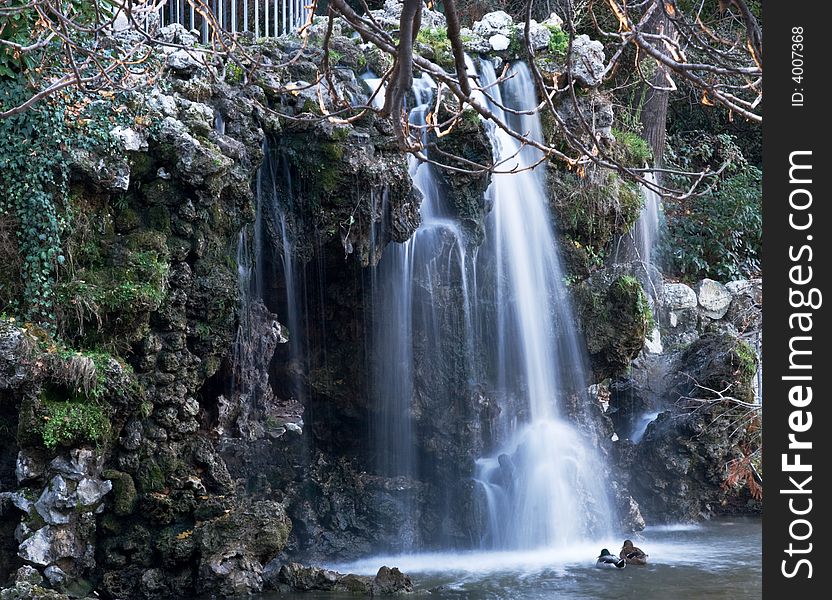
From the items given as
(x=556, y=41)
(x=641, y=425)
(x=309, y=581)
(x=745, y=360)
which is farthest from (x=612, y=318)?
(x=309, y=581)

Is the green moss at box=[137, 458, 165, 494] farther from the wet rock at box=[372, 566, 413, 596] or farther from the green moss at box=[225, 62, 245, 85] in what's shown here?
the green moss at box=[225, 62, 245, 85]

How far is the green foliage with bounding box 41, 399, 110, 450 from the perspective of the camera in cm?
834

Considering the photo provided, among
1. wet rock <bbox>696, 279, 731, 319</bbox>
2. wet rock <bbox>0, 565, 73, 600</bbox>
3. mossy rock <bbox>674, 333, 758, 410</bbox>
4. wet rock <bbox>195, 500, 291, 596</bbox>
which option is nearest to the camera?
wet rock <bbox>0, 565, 73, 600</bbox>

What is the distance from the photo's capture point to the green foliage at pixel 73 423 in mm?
8344

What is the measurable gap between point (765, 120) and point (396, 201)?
675 centimetres

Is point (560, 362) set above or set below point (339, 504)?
above

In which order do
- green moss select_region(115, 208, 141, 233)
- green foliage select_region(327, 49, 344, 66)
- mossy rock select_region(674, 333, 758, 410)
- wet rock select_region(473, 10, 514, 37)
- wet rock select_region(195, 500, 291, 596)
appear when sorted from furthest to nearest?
mossy rock select_region(674, 333, 758, 410) → wet rock select_region(473, 10, 514, 37) → green foliage select_region(327, 49, 344, 66) → green moss select_region(115, 208, 141, 233) → wet rock select_region(195, 500, 291, 596)

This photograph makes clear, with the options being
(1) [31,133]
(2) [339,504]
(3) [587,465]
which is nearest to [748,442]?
(3) [587,465]

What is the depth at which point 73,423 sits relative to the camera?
841 centimetres

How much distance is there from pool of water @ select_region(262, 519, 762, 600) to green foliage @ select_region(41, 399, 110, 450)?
6.87 ft

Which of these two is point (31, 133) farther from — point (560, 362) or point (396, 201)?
point (560, 362)

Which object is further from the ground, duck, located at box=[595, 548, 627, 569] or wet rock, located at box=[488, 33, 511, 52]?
wet rock, located at box=[488, 33, 511, 52]

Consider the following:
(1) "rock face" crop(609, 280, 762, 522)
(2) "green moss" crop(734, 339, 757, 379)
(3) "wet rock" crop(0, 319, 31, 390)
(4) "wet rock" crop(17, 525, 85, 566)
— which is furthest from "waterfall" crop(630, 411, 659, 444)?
(3) "wet rock" crop(0, 319, 31, 390)

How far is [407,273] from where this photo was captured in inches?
459
